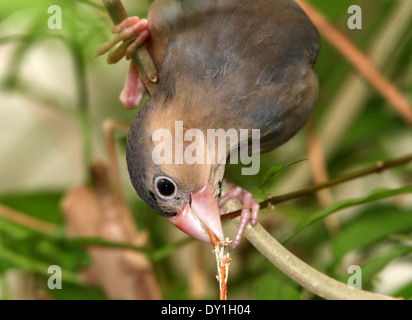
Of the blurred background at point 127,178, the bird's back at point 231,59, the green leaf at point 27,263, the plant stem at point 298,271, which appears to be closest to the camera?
the plant stem at point 298,271

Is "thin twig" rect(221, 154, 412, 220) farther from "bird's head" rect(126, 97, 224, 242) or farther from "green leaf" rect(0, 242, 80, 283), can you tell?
"green leaf" rect(0, 242, 80, 283)

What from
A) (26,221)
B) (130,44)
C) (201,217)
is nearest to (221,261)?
(201,217)

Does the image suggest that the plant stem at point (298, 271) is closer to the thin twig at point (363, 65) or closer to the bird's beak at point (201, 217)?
the bird's beak at point (201, 217)

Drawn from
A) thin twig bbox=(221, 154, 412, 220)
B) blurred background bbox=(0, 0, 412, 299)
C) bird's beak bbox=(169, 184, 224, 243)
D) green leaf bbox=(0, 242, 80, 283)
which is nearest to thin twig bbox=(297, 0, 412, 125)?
blurred background bbox=(0, 0, 412, 299)

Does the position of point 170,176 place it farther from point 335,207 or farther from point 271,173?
point 335,207

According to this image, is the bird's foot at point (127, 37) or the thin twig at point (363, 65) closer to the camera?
the bird's foot at point (127, 37)

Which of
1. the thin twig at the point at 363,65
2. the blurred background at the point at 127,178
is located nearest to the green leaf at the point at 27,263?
the blurred background at the point at 127,178

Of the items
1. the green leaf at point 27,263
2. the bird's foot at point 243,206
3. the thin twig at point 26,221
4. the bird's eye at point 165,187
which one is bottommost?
the bird's foot at point 243,206
